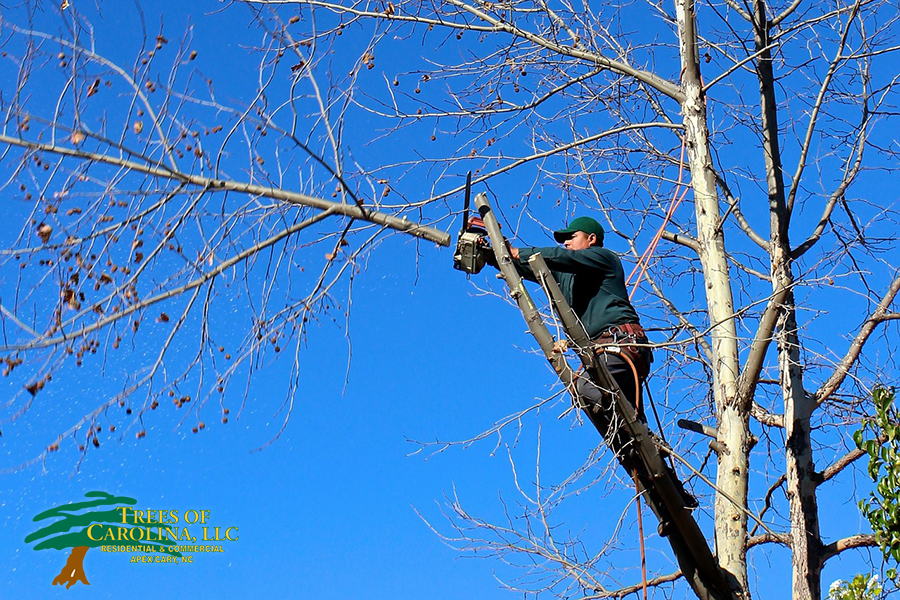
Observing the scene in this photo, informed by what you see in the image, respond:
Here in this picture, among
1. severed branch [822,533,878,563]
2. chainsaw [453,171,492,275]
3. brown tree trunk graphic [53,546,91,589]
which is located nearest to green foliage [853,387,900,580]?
severed branch [822,533,878,563]

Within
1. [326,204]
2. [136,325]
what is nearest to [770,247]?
[326,204]

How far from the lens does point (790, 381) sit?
688 cm

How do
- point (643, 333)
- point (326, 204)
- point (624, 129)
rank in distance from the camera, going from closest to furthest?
point (326, 204)
point (643, 333)
point (624, 129)

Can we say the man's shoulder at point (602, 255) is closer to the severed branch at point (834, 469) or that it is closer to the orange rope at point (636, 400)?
the orange rope at point (636, 400)

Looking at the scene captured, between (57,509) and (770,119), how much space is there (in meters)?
7.20

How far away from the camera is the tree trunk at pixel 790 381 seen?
6551mm

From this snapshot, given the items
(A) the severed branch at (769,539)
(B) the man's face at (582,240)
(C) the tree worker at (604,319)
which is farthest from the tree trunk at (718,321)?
(B) the man's face at (582,240)

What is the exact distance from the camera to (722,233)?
22.3 ft

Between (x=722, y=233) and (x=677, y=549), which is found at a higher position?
(x=722, y=233)

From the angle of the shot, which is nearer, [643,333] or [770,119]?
[643,333]

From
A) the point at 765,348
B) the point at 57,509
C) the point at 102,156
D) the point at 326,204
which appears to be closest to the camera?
the point at 102,156

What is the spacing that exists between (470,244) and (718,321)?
185 centimetres

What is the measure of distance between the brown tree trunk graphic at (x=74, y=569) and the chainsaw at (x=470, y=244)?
5132mm

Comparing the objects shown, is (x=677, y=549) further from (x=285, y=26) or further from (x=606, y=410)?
(x=285, y=26)
